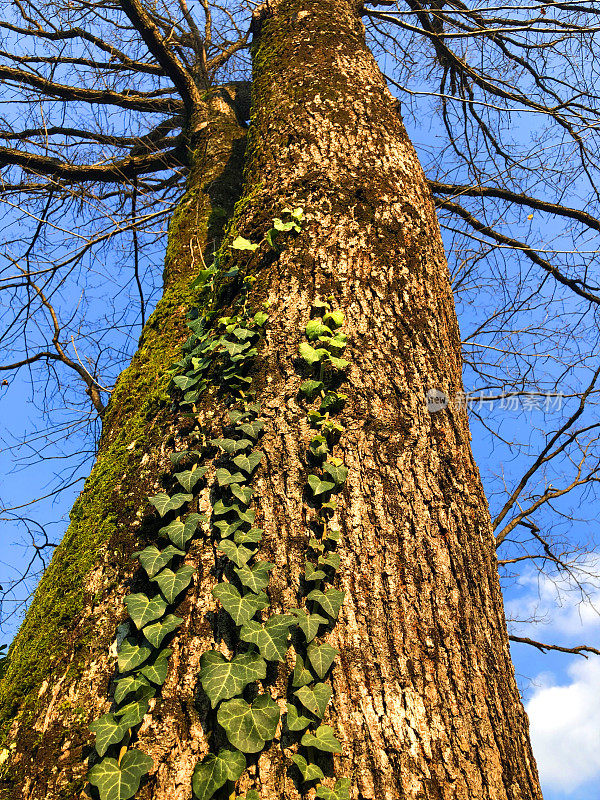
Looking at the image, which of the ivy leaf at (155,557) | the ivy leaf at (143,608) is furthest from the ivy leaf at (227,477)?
the ivy leaf at (143,608)

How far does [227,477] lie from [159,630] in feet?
1.44

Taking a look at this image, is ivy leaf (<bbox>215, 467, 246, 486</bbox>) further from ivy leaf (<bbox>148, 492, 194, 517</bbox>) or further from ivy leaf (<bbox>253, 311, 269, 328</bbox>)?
ivy leaf (<bbox>253, 311, 269, 328</bbox>)

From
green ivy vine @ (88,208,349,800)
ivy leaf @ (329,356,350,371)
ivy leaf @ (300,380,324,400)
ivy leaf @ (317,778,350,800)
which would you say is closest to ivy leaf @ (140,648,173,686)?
green ivy vine @ (88,208,349,800)

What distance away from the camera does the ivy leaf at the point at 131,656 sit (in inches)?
52.3

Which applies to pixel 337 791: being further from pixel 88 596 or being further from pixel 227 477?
pixel 88 596

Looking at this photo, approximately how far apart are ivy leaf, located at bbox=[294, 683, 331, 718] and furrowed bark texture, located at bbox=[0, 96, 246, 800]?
551mm

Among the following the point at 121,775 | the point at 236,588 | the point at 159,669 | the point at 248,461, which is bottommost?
the point at 121,775

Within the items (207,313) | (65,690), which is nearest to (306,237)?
(207,313)

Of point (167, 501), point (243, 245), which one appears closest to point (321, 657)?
point (167, 501)

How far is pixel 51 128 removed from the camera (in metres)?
3.81

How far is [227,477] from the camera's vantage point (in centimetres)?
150

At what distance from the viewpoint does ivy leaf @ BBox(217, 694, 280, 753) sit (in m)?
1.16

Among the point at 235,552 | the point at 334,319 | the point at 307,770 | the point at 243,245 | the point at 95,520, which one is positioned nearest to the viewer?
the point at 307,770

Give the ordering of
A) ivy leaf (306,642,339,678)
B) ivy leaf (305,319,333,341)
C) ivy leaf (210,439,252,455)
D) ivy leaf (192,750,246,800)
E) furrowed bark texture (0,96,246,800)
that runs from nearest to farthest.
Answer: ivy leaf (192,750,246,800) < ivy leaf (306,642,339,678) < furrowed bark texture (0,96,246,800) < ivy leaf (210,439,252,455) < ivy leaf (305,319,333,341)
